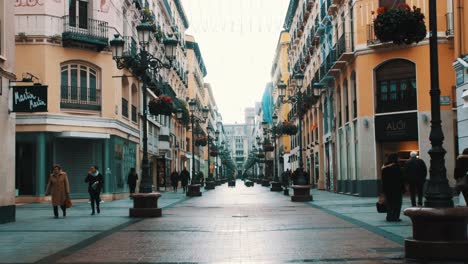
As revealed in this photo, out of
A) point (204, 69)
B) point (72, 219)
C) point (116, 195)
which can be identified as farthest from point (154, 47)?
point (204, 69)

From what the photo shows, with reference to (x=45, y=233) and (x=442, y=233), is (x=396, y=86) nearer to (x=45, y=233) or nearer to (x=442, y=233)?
(x=45, y=233)

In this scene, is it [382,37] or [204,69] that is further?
[204,69]

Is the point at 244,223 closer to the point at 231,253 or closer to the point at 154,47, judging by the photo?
the point at 231,253

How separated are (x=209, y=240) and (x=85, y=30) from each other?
20.6 meters

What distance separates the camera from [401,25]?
12094 mm

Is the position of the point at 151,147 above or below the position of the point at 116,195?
above

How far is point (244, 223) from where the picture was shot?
1673 cm

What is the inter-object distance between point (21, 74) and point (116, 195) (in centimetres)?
792

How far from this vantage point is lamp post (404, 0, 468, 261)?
8719 mm

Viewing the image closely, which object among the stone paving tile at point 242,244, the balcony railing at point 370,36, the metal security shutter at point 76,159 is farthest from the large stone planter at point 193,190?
the stone paving tile at point 242,244

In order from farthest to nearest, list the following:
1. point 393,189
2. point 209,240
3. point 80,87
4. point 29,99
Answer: point 80,87 < point 29,99 < point 393,189 < point 209,240

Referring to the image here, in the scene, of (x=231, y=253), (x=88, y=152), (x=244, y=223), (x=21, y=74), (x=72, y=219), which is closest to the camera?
(x=231, y=253)

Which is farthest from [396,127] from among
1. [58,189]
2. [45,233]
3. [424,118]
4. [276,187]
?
[45,233]

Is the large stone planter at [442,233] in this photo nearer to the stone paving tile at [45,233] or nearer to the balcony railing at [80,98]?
the stone paving tile at [45,233]
